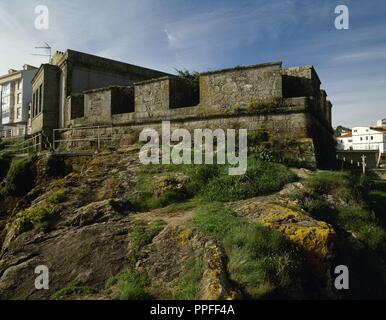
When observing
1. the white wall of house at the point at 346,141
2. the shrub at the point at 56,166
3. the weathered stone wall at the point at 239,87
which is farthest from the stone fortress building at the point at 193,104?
the white wall of house at the point at 346,141

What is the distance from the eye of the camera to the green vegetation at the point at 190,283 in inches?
208

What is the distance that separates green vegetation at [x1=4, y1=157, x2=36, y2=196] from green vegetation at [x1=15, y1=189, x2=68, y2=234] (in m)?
3.18

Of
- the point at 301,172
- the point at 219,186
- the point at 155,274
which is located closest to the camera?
the point at 155,274

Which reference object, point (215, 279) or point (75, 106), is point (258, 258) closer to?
point (215, 279)

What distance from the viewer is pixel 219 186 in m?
9.04

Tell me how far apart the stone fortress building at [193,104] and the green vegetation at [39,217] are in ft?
17.4

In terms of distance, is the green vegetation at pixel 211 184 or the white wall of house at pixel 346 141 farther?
the white wall of house at pixel 346 141

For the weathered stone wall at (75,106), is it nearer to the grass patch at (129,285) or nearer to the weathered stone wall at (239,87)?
the weathered stone wall at (239,87)

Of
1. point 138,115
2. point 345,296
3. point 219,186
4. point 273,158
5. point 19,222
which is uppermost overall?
point 138,115

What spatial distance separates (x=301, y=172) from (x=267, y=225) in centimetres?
365

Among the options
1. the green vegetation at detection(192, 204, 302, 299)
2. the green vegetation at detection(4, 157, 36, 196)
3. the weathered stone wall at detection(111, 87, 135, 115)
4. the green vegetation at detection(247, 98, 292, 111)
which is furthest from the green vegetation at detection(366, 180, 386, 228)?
the green vegetation at detection(4, 157, 36, 196)

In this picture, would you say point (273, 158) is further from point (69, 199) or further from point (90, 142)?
point (90, 142)

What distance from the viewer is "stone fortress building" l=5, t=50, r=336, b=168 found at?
1142 cm
